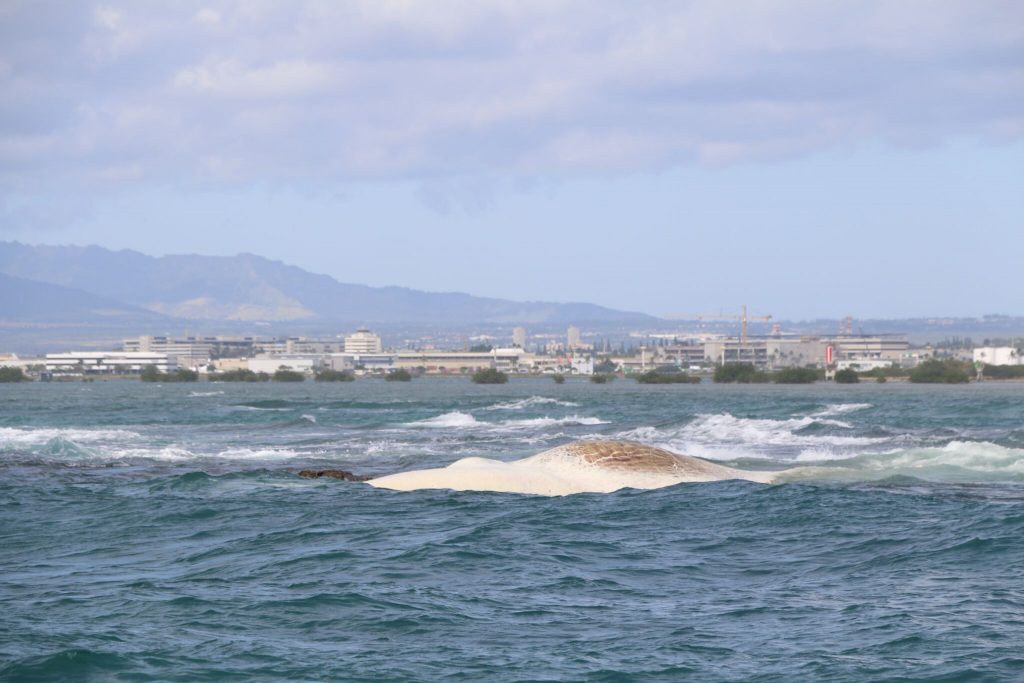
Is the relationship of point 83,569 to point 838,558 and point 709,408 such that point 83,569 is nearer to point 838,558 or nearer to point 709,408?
point 838,558

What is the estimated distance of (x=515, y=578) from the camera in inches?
628

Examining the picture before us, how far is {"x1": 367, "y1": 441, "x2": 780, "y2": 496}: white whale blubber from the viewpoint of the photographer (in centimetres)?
2467

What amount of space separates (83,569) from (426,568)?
4243 millimetres

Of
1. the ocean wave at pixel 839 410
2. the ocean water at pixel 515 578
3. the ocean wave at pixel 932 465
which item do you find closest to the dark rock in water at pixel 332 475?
the ocean water at pixel 515 578

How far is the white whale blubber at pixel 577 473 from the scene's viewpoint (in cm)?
2467

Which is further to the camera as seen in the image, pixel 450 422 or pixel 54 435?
pixel 450 422

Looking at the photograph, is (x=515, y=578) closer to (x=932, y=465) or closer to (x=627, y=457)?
(x=627, y=457)

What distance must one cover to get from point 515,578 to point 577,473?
31.2 feet

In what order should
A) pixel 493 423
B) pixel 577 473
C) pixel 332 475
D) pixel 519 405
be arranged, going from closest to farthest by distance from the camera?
1. pixel 577 473
2. pixel 332 475
3. pixel 493 423
4. pixel 519 405

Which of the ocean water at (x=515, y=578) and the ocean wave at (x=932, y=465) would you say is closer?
A: the ocean water at (x=515, y=578)

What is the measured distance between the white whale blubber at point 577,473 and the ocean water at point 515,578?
3.56ft

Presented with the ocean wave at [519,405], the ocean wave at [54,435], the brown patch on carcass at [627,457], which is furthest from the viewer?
the ocean wave at [519,405]

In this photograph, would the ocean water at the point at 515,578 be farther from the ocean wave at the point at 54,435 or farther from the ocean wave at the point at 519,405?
the ocean wave at the point at 519,405

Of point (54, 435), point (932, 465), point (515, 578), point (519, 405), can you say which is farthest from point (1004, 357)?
point (515, 578)
